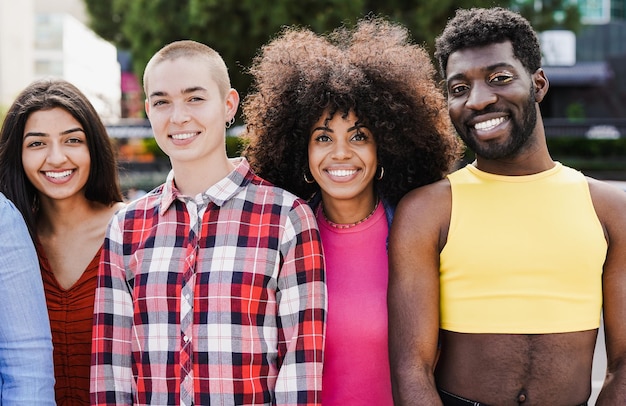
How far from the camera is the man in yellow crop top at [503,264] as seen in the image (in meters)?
2.76

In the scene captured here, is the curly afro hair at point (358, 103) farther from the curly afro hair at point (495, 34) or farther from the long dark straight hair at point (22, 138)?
the long dark straight hair at point (22, 138)

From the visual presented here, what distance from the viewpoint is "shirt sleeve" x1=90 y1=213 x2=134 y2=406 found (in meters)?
2.98

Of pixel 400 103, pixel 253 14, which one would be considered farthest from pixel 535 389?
pixel 253 14

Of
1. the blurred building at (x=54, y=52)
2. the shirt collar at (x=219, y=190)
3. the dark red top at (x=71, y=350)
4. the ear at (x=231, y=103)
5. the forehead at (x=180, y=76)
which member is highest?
the blurred building at (x=54, y=52)

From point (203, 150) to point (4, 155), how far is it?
107 cm

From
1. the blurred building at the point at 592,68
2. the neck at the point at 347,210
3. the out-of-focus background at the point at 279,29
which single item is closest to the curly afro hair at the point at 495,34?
the neck at the point at 347,210

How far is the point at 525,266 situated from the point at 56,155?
2207 millimetres

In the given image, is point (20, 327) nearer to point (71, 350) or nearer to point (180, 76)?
point (71, 350)

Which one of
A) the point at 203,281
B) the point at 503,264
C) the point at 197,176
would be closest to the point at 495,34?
the point at 503,264

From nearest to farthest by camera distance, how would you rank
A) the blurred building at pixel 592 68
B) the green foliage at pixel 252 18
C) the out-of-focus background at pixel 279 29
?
the green foliage at pixel 252 18
the out-of-focus background at pixel 279 29
the blurred building at pixel 592 68

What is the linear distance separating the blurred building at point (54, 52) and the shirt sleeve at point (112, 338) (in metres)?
12.4

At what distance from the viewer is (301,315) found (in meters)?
2.88

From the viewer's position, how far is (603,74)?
24.8m

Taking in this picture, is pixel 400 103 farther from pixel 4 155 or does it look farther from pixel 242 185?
pixel 4 155
